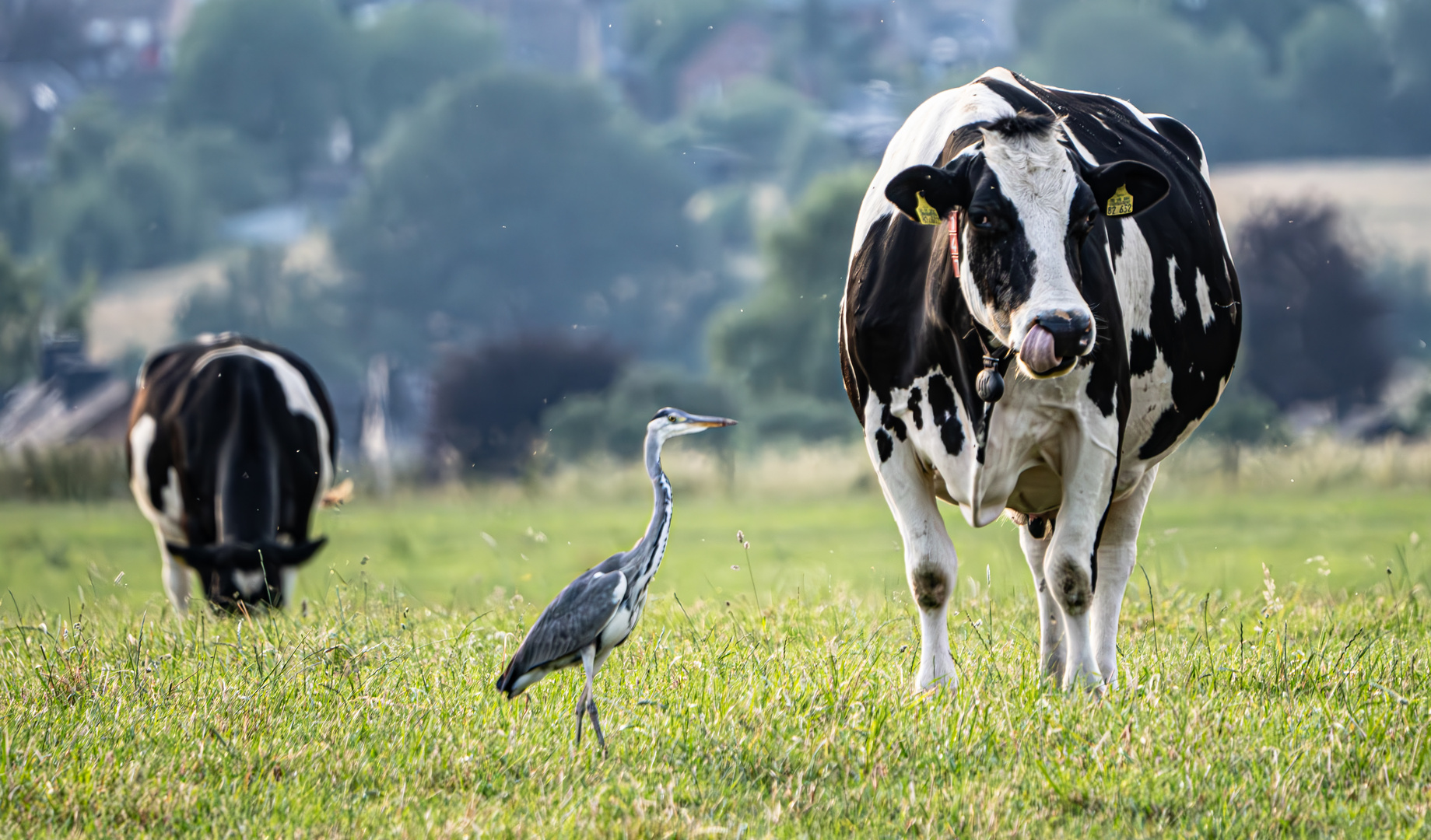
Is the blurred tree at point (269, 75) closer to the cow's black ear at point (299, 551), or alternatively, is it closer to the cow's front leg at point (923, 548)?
the cow's black ear at point (299, 551)

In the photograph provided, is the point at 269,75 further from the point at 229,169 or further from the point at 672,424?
the point at 672,424


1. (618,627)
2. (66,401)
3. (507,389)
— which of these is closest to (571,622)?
(618,627)

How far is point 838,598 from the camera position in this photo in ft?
24.9

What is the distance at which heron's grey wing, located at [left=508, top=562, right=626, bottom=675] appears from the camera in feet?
14.8

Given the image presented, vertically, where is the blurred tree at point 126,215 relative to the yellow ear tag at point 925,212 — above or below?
below

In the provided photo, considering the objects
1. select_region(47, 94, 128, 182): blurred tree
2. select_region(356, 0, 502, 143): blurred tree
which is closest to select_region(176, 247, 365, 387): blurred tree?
select_region(47, 94, 128, 182): blurred tree

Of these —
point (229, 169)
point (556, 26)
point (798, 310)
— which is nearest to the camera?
point (798, 310)

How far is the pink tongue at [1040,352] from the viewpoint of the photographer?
4.48 metres

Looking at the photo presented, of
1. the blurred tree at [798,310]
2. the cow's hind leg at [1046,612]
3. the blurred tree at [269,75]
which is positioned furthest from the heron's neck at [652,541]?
the blurred tree at [269,75]

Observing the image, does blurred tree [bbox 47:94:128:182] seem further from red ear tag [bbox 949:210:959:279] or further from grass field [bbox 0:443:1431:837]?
red ear tag [bbox 949:210:959:279]

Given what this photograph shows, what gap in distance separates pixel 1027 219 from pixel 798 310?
148 ft

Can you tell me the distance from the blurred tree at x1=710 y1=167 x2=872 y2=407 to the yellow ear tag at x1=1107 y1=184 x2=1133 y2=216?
42454 mm

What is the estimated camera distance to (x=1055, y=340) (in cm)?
448

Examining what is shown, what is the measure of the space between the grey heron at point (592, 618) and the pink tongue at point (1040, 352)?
92 cm
